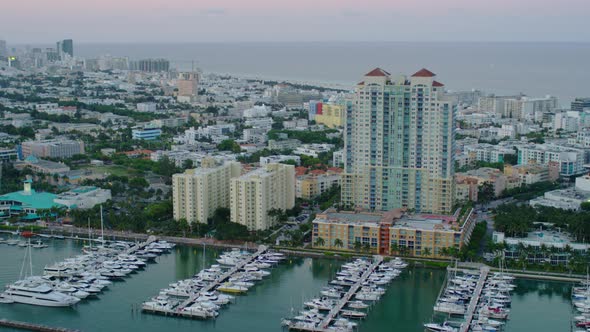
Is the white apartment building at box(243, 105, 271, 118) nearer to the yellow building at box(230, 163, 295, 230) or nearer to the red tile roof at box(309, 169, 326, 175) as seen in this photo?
the red tile roof at box(309, 169, 326, 175)

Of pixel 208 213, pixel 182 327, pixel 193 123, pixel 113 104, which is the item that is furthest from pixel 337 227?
pixel 113 104

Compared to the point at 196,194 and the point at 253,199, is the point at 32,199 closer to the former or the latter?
the point at 196,194

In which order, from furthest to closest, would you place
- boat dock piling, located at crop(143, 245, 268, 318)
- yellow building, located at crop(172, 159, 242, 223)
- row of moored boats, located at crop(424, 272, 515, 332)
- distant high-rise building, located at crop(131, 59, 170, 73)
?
distant high-rise building, located at crop(131, 59, 170, 73)
yellow building, located at crop(172, 159, 242, 223)
boat dock piling, located at crop(143, 245, 268, 318)
row of moored boats, located at crop(424, 272, 515, 332)

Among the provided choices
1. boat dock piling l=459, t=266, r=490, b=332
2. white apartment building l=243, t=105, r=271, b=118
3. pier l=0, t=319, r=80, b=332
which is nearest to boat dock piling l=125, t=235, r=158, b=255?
pier l=0, t=319, r=80, b=332

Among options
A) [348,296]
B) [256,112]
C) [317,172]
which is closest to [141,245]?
Result: [348,296]

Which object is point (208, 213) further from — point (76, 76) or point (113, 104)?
point (76, 76)

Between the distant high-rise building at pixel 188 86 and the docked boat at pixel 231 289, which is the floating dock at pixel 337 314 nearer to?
the docked boat at pixel 231 289
